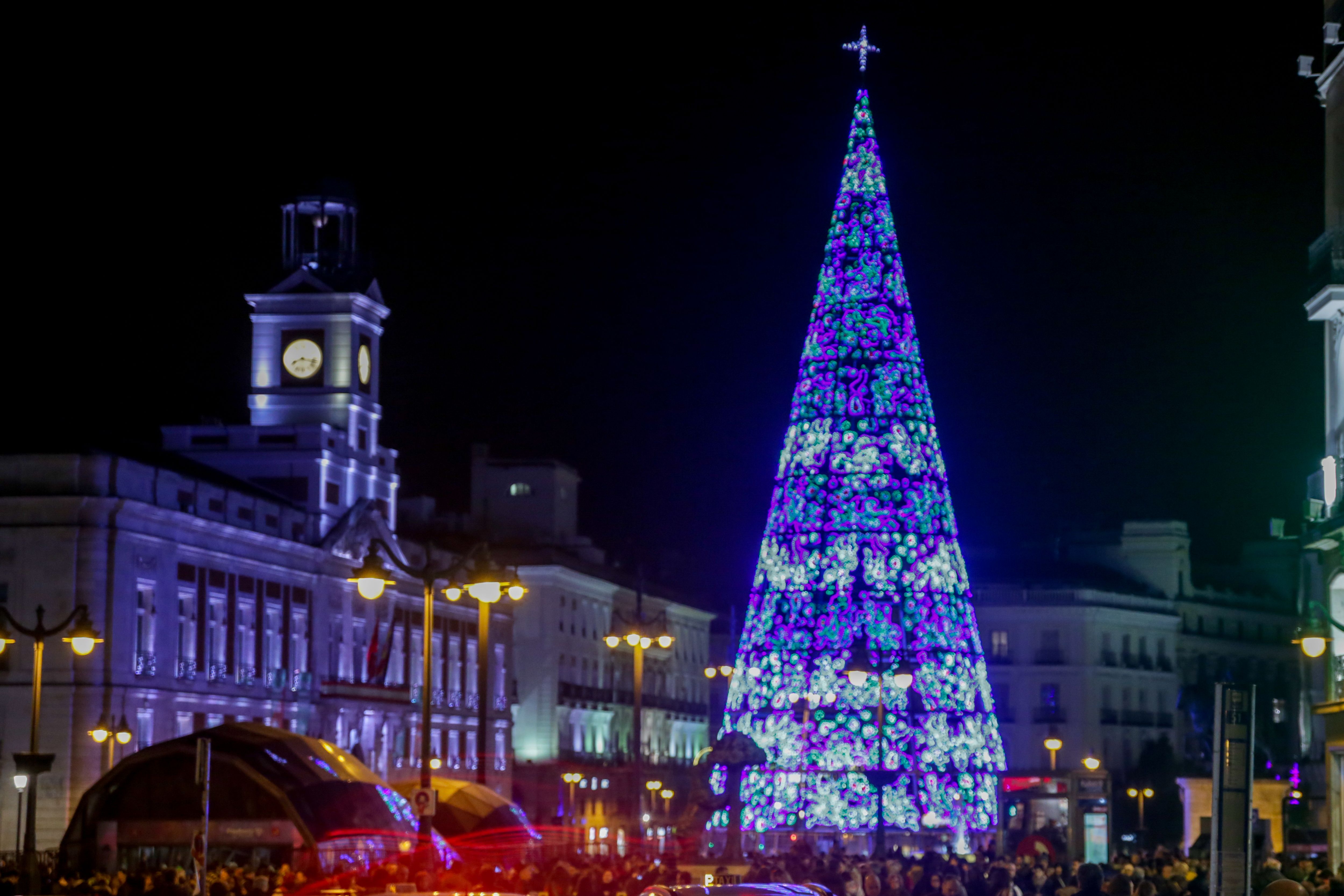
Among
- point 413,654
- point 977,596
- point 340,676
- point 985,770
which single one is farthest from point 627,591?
point 985,770

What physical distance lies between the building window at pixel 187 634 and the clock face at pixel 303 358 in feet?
49.1

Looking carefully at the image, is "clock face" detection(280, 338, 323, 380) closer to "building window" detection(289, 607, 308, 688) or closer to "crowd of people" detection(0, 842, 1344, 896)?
"building window" detection(289, 607, 308, 688)

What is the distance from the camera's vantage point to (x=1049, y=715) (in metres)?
108

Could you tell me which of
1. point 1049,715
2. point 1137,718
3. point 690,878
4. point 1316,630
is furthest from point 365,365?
point 1316,630

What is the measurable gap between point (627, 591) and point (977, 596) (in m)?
16.6

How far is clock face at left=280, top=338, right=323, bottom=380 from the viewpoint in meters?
78.5

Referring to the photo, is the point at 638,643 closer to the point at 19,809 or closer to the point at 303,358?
the point at 19,809

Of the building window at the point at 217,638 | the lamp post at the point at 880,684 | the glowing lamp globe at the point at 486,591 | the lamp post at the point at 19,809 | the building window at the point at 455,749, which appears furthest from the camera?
the building window at the point at 455,749

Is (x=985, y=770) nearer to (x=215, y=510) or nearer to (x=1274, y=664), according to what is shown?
(x=215, y=510)

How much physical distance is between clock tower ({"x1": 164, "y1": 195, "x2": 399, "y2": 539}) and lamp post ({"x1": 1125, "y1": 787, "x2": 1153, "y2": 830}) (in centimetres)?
3199

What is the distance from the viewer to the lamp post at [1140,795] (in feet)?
292

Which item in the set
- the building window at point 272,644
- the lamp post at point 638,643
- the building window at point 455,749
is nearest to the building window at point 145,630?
the building window at point 272,644

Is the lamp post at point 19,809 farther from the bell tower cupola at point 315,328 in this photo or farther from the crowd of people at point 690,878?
the bell tower cupola at point 315,328

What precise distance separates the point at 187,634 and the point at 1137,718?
57826 mm
